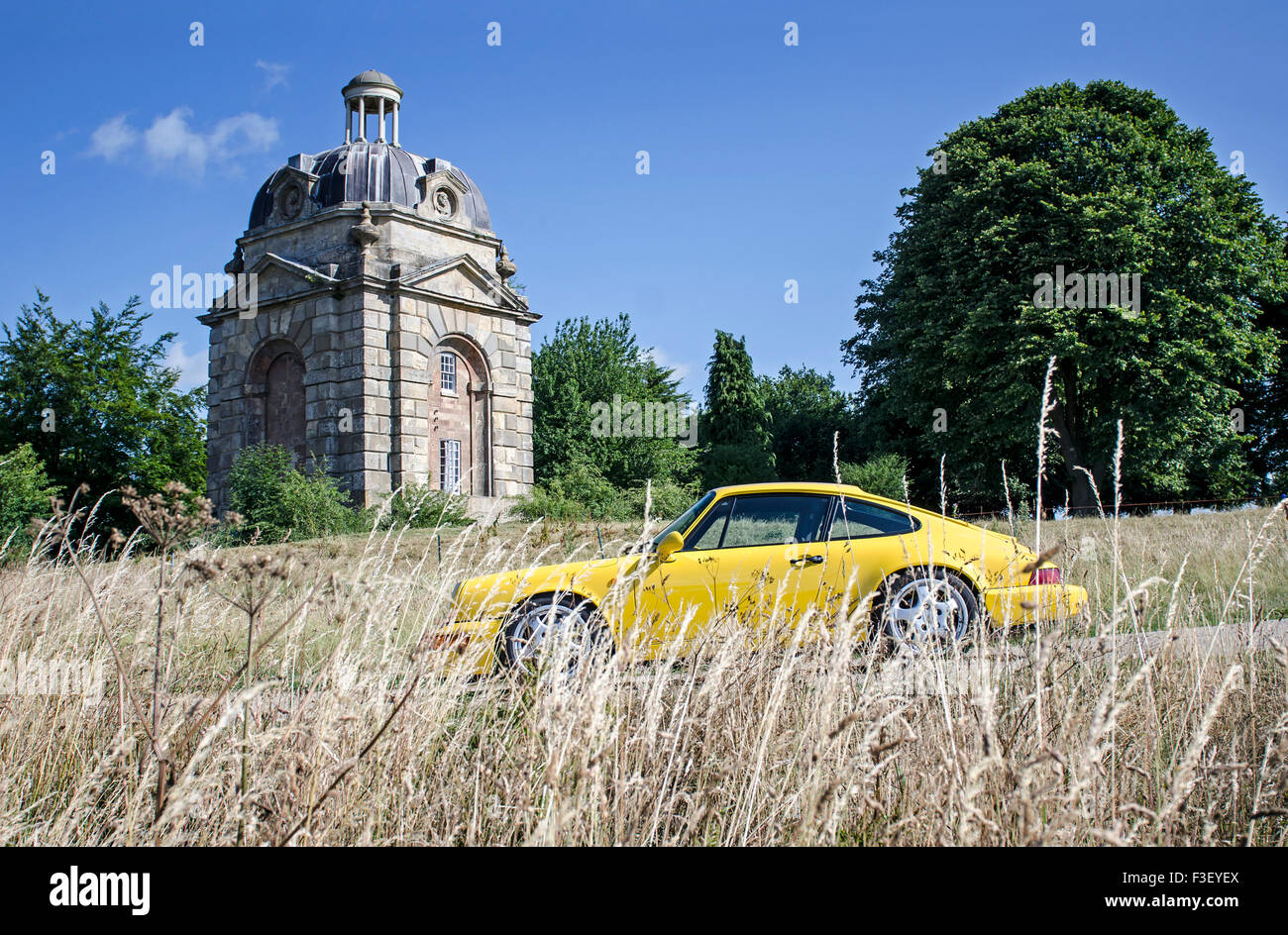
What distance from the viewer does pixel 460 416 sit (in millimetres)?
28141

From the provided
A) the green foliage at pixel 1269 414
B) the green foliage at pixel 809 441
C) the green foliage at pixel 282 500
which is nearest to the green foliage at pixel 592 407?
the green foliage at pixel 809 441

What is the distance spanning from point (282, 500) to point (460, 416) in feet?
24.9

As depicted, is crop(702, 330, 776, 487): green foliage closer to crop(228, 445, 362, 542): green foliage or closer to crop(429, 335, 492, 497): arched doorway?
crop(429, 335, 492, 497): arched doorway

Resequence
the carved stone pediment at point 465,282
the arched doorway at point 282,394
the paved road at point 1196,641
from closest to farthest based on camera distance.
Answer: the paved road at point 1196,641, the carved stone pediment at point 465,282, the arched doorway at point 282,394

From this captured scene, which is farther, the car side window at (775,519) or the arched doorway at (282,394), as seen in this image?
the arched doorway at (282,394)

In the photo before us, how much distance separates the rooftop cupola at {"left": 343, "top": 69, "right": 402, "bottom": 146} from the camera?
29.4 m

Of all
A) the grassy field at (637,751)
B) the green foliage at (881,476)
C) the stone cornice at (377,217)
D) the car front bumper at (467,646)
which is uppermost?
the stone cornice at (377,217)

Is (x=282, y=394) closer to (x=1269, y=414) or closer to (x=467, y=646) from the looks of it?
(x=467, y=646)

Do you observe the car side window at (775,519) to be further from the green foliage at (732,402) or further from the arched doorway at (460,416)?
the green foliage at (732,402)

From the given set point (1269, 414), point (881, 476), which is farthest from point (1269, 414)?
point (881, 476)

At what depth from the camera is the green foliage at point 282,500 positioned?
2122 cm

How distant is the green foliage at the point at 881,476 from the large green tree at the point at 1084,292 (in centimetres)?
143
